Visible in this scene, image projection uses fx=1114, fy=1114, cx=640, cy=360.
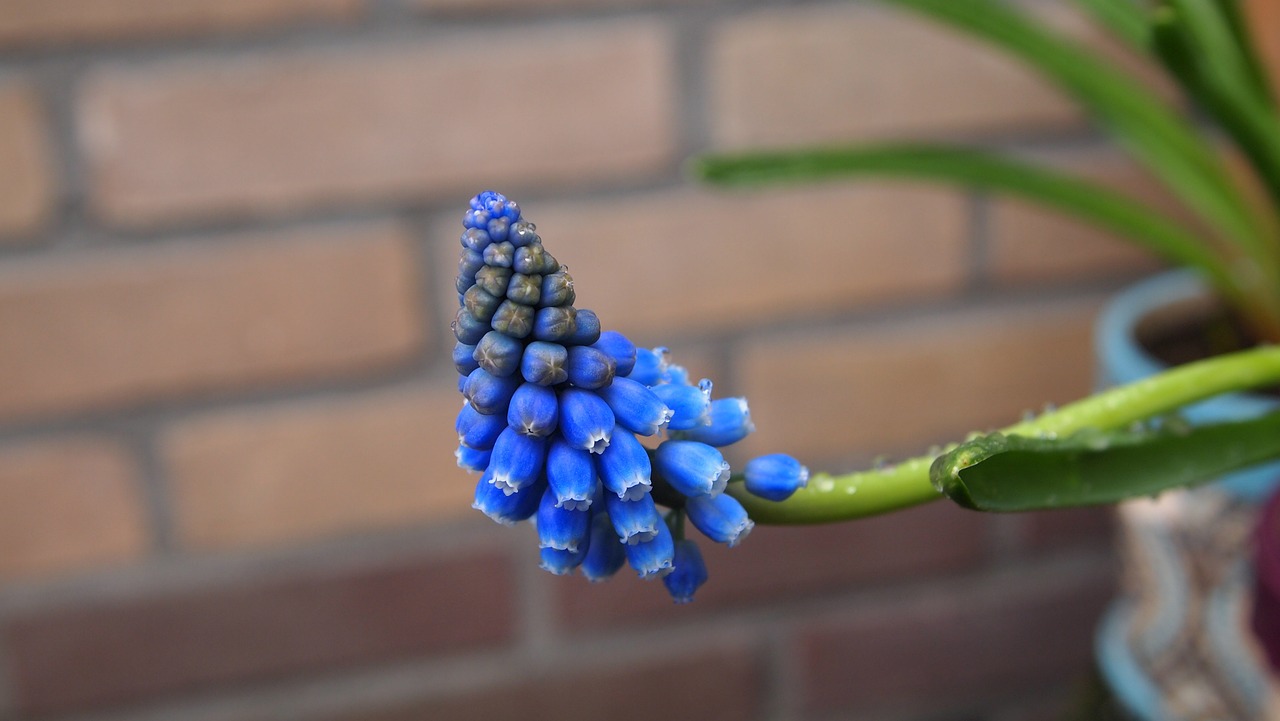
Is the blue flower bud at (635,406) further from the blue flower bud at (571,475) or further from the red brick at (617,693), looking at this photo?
the red brick at (617,693)

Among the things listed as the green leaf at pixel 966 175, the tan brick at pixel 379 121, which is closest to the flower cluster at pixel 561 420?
the green leaf at pixel 966 175

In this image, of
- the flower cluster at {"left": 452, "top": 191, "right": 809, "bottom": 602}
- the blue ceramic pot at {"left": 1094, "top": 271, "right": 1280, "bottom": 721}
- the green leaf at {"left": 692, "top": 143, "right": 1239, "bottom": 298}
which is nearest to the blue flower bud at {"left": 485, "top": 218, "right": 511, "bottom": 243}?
the flower cluster at {"left": 452, "top": 191, "right": 809, "bottom": 602}

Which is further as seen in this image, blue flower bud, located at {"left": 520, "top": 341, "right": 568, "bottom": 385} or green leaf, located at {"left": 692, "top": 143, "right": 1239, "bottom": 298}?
green leaf, located at {"left": 692, "top": 143, "right": 1239, "bottom": 298}

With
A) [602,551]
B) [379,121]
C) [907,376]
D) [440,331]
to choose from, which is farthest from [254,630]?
[602,551]

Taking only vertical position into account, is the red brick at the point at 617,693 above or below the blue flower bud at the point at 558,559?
below

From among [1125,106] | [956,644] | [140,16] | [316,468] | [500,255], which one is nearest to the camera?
[500,255]

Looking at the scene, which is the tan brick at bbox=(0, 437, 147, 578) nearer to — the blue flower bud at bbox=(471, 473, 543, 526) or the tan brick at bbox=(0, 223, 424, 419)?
the tan brick at bbox=(0, 223, 424, 419)

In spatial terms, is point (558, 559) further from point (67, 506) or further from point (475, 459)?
point (67, 506)
